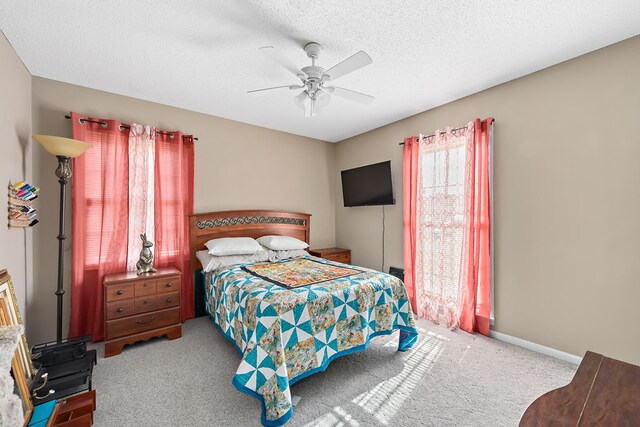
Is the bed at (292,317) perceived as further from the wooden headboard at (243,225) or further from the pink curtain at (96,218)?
the pink curtain at (96,218)

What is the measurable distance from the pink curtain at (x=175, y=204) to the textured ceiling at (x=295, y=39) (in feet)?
2.20

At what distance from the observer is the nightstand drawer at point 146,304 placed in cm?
278

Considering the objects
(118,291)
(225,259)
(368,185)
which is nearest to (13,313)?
(118,291)

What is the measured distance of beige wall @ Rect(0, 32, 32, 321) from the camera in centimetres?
209

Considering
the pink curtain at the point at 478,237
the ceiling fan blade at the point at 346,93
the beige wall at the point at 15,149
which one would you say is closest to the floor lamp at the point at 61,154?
the beige wall at the point at 15,149

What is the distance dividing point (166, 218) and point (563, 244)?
4.17m

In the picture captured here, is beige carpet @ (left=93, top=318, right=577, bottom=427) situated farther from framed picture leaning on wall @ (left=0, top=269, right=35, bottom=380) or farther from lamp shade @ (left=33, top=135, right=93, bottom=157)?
lamp shade @ (left=33, top=135, right=93, bottom=157)

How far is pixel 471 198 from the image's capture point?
3.11 m

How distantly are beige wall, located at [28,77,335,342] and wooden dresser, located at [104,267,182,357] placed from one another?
713 mm

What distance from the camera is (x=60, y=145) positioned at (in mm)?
2395

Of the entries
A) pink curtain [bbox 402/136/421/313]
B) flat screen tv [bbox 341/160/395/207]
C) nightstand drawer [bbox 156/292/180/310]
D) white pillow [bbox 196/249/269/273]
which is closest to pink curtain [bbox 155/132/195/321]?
white pillow [bbox 196/249/269/273]

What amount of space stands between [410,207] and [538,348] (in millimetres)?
1963

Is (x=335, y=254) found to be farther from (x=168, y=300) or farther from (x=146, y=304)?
(x=146, y=304)

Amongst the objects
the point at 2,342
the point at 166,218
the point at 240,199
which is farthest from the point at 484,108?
the point at 2,342
